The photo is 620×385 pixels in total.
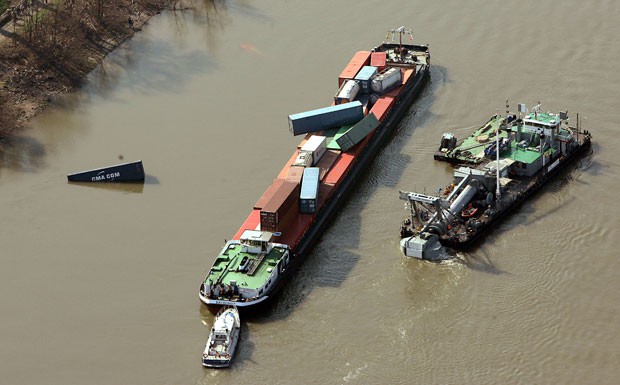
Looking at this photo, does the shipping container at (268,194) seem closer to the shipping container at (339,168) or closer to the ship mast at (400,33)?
the shipping container at (339,168)

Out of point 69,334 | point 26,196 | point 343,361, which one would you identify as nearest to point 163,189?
point 26,196

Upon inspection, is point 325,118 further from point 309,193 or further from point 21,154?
point 21,154

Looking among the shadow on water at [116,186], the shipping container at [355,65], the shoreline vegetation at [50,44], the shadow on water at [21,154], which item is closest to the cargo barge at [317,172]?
the shipping container at [355,65]

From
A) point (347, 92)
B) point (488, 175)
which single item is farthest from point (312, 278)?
point (347, 92)

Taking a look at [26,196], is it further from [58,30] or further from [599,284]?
A: [599,284]

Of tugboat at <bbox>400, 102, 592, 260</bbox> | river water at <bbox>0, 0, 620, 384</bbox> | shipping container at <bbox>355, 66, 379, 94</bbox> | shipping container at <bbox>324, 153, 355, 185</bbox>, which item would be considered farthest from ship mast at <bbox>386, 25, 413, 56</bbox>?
shipping container at <bbox>324, 153, 355, 185</bbox>

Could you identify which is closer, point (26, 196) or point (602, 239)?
point (602, 239)
